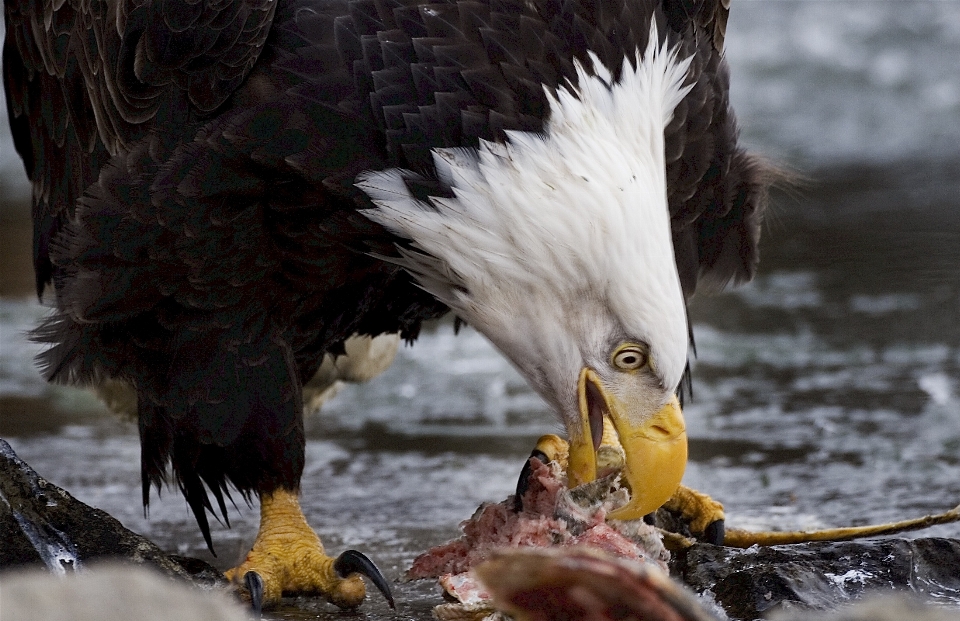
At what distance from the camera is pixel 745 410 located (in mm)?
4641

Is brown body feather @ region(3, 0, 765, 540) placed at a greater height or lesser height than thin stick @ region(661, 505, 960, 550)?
greater

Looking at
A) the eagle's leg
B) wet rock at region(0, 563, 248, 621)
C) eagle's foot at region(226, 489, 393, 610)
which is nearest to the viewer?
wet rock at region(0, 563, 248, 621)

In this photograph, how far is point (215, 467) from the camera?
10.7ft

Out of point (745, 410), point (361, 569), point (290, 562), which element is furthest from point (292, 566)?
point (745, 410)

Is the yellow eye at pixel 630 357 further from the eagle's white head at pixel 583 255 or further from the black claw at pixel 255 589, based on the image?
the black claw at pixel 255 589

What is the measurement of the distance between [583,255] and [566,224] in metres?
0.07

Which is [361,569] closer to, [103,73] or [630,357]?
[630,357]

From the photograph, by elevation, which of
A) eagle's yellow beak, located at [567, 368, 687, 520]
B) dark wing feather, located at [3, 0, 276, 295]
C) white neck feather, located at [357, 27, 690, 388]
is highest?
dark wing feather, located at [3, 0, 276, 295]

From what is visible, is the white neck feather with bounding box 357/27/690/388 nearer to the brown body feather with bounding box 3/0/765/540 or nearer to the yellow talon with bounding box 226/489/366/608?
the brown body feather with bounding box 3/0/765/540

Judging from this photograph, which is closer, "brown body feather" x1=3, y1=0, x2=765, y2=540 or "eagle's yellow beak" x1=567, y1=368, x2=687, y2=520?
"eagle's yellow beak" x1=567, y1=368, x2=687, y2=520

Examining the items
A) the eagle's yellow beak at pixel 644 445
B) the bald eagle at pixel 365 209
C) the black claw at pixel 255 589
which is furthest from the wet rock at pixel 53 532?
the eagle's yellow beak at pixel 644 445

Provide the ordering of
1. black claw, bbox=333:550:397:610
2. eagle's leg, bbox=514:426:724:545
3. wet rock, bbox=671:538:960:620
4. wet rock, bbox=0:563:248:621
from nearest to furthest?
wet rock, bbox=0:563:248:621, wet rock, bbox=671:538:960:620, eagle's leg, bbox=514:426:724:545, black claw, bbox=333:550:397:610

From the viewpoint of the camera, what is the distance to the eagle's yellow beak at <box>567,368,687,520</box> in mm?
2562

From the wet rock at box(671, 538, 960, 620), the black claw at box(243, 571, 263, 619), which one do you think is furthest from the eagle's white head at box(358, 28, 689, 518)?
the black claw at box(243, 571, 263, 619)
